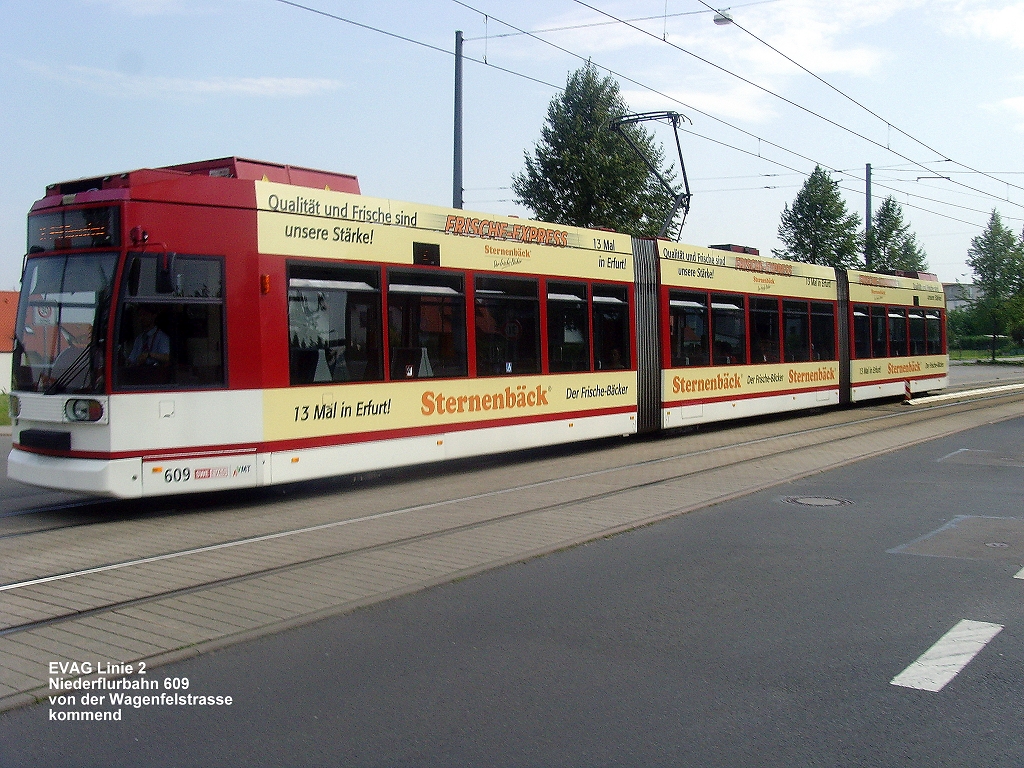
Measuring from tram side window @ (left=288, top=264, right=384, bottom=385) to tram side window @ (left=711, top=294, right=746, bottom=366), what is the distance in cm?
853

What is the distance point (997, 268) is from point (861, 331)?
60.4 metres

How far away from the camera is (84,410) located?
902 centimetres

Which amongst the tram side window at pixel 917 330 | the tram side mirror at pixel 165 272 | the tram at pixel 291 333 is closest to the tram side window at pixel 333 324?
the tram at pixel 291 333

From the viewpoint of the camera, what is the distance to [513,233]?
13.1 metres

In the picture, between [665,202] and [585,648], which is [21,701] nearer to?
[585,648]

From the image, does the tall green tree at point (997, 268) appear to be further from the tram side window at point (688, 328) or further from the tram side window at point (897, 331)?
the tram side window at point (688, 328)

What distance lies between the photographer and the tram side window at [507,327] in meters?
12.5

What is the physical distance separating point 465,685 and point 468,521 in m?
4.31

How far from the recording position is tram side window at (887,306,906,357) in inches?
985

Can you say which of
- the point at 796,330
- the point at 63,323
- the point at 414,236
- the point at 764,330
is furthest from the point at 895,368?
the point at 63,323

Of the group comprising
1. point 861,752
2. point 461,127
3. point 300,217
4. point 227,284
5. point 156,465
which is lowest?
point 861,752

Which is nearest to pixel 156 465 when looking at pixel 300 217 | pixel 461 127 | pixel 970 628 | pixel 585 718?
pixel 300 217

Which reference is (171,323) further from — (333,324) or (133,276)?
(333,324)

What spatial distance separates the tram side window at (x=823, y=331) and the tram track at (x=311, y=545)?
273 inches
